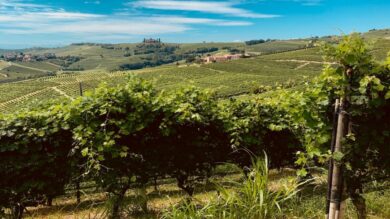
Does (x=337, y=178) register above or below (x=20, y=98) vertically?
above

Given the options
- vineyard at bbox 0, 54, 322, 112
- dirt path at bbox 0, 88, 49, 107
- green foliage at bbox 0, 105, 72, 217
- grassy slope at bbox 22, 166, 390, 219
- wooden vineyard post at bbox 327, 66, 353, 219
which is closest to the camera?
wooden vineyard post at bbox 327, 66, 353, 219

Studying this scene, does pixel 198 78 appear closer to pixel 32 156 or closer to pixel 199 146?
pixel 199 146

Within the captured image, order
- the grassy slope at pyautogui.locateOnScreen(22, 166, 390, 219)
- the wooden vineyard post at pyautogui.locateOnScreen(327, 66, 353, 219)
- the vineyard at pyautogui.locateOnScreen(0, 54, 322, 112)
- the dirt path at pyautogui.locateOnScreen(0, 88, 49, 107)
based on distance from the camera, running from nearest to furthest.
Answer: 1. the wooden vineyard post at pyautogui.locateOnScreen(327, 66, 353, 219)
2. the grassy slope at pyautogui.locateOnScreen(22, 166, 390, 219)
3. the dirt path at pyautogui.locateOnScreen(0, 88, 49, 107)
4. the vineyard at pyautogui.locateOnScreen(0, 54, 322, 112)

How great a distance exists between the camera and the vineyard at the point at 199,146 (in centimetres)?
455

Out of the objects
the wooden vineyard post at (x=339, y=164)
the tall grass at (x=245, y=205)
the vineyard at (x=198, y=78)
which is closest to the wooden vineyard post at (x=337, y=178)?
the wooden vineyard post at (x=339, y=164)

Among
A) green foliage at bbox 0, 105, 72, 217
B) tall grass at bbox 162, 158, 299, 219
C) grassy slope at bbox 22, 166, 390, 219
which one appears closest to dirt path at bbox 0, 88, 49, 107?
grassy slope at bbox 22, 166, 390, 219

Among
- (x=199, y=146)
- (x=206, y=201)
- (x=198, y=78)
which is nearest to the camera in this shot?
(x=206, y=201)

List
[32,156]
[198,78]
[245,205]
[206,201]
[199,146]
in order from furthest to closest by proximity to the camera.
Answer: [198,78], [199,146], [32,156], [206,201], [245,205]

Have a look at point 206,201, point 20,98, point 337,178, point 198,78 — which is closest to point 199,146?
point 206,201

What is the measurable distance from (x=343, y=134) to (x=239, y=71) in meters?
105

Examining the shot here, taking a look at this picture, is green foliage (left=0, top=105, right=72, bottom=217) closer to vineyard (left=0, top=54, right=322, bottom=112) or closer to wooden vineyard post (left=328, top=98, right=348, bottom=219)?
wooden vineyard post (left=328, top=98, right=348, bottom=219)

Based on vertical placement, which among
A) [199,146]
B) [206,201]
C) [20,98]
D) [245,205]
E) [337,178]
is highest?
[337,178]

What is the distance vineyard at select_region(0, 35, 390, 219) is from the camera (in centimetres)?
455

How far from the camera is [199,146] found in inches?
289
